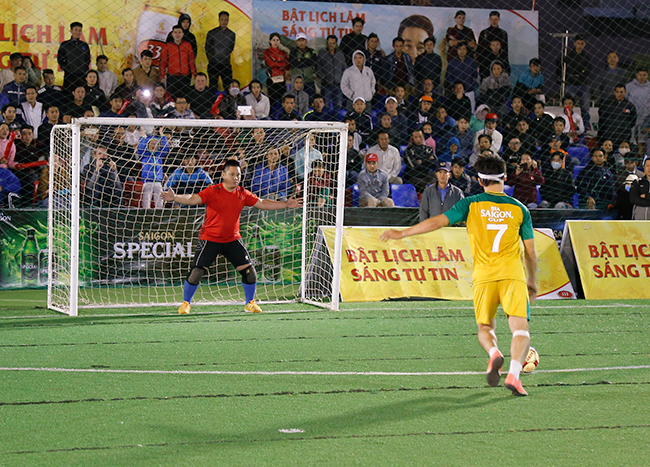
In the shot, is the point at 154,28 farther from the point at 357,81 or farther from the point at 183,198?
the point at 183,198

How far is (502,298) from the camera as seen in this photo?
238 inches

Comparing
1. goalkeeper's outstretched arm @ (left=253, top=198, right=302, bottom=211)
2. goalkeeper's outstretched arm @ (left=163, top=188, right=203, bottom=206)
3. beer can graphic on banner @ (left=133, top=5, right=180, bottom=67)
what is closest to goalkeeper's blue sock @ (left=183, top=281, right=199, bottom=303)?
goalkeeper's outstretched arm @ (left=163, top=188, right=203, bottom=206)

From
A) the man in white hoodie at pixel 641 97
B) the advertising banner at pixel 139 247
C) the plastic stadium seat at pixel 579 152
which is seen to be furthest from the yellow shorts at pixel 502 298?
the man in white hoodie at pixel 641 97

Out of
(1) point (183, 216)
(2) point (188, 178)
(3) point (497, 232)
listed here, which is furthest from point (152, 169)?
(3) point (497, 232)

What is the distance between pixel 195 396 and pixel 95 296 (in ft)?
24.6

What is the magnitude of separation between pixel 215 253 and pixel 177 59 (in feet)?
24.2

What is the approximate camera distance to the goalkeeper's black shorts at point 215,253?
10805 millimetres

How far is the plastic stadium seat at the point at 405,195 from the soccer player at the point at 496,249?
9.16 meters

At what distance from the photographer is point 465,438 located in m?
4.68

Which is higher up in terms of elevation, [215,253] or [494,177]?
[494,177]

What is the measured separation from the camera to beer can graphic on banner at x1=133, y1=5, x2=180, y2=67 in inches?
684

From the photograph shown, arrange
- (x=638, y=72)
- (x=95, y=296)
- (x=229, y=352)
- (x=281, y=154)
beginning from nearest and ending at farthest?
(x=229, y=352)
(x=95, y=296)
(x=281, y=154)
(x=638, y=72)

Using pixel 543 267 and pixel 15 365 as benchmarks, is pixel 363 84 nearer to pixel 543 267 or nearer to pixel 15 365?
pixel 543 267

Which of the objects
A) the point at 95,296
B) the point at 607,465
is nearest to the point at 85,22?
the point at 95,296
